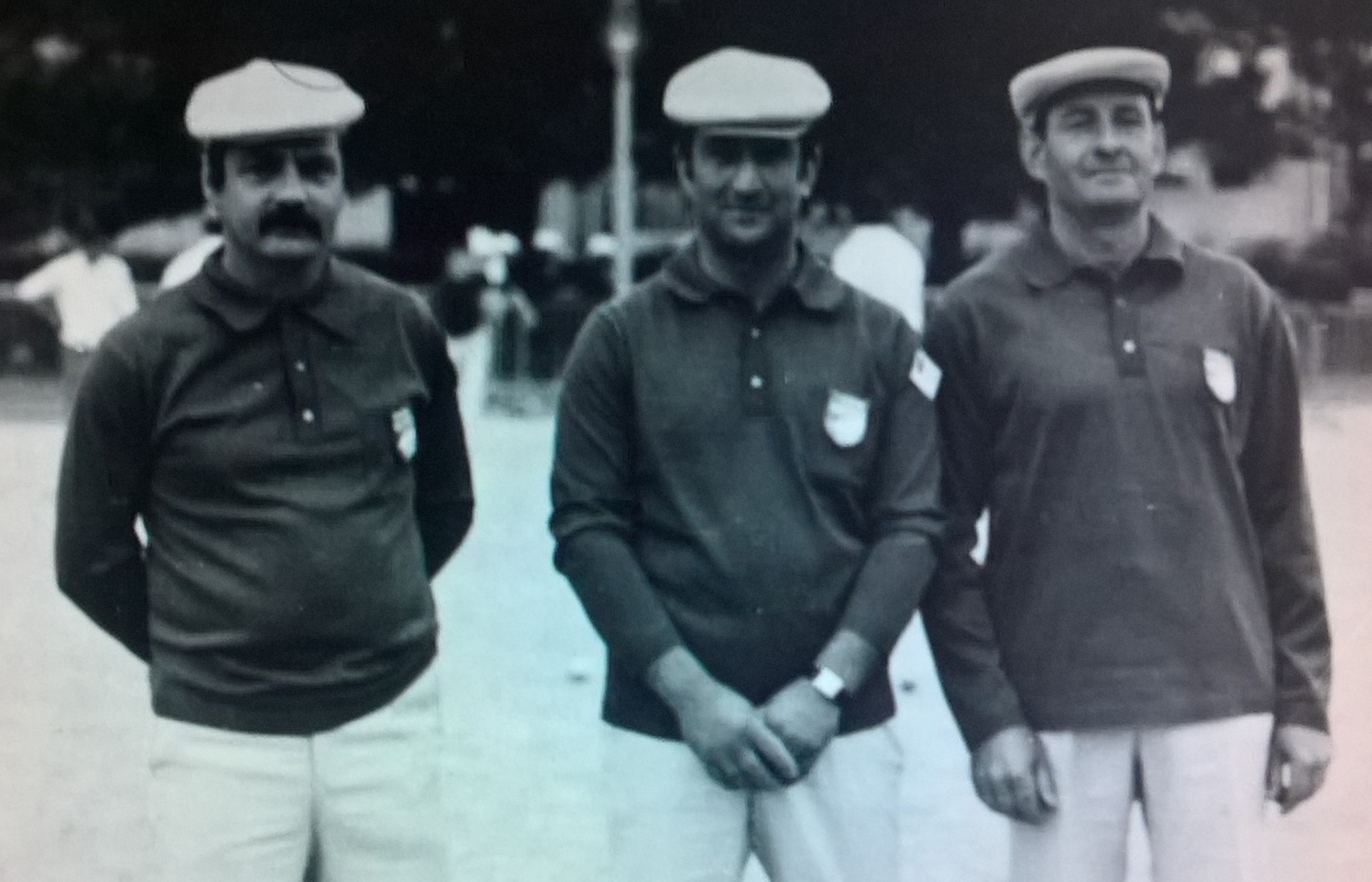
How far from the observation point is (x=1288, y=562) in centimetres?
211

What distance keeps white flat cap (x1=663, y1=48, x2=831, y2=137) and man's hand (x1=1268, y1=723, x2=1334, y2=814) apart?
0.92m

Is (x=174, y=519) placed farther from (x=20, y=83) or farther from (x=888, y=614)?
(x=20, y=83)

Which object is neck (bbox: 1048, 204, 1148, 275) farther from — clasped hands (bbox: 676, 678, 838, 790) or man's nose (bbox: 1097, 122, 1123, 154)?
clasped hands (bbox: 676, 678, 838, 790)

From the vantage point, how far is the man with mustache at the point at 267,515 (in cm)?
198

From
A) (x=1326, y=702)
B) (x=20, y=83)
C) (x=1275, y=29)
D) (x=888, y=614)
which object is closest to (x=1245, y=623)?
(x=1326, y=702)

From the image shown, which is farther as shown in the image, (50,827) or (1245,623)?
(50,827)

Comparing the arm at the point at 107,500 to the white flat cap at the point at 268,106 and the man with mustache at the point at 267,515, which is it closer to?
the man with mustache at the point at 267,515

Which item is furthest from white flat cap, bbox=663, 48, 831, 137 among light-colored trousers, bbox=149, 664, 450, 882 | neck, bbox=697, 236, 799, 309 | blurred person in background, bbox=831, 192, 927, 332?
blurred person in background, bbox=831, 192, 927, 332

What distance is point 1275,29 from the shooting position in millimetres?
2580

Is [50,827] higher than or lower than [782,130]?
lower

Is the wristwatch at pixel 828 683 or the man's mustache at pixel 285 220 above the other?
the man's mustache at pixel 285 220

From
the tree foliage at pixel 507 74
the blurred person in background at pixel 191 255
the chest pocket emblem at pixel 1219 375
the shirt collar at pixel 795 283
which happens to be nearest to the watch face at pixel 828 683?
the shirt collar at pixel 795 283

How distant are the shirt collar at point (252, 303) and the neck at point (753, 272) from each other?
0.43 metres

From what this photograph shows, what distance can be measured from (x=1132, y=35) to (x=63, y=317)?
2.17 metres
